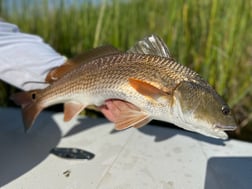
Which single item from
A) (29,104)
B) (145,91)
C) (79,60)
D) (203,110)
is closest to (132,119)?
(145,91)

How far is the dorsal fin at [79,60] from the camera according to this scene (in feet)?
4.08

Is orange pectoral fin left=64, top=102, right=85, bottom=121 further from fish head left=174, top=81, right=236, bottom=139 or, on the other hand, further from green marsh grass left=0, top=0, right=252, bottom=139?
green marsh grass left=0, top=0, right=252, bottom=139

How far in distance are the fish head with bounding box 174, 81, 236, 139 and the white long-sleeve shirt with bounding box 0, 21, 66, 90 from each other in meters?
0.61

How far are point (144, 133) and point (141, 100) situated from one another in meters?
0.43

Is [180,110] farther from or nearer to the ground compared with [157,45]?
nearer to the ground

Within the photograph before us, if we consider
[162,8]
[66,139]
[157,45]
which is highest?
[157,45]

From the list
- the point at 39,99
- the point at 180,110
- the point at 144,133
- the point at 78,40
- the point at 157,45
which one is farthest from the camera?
the point at 78,40

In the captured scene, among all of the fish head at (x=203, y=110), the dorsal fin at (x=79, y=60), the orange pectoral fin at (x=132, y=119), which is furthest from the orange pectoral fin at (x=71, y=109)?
the fish head at (x=203, y=110)

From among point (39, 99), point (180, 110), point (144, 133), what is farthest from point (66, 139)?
point (180, 110)

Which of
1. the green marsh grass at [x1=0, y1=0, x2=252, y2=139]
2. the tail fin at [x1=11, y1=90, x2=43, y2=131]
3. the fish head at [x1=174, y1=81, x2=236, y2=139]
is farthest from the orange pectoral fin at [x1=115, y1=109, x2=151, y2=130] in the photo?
the green marsh grass at [x1=0, y1=0, x2=252, y2=139]

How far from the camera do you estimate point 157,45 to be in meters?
1.13

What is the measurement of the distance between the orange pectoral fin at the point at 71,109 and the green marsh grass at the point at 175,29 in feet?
2.06

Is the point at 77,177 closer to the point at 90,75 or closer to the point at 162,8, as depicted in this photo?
the point at 90,75

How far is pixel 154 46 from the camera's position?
1.13 metres
